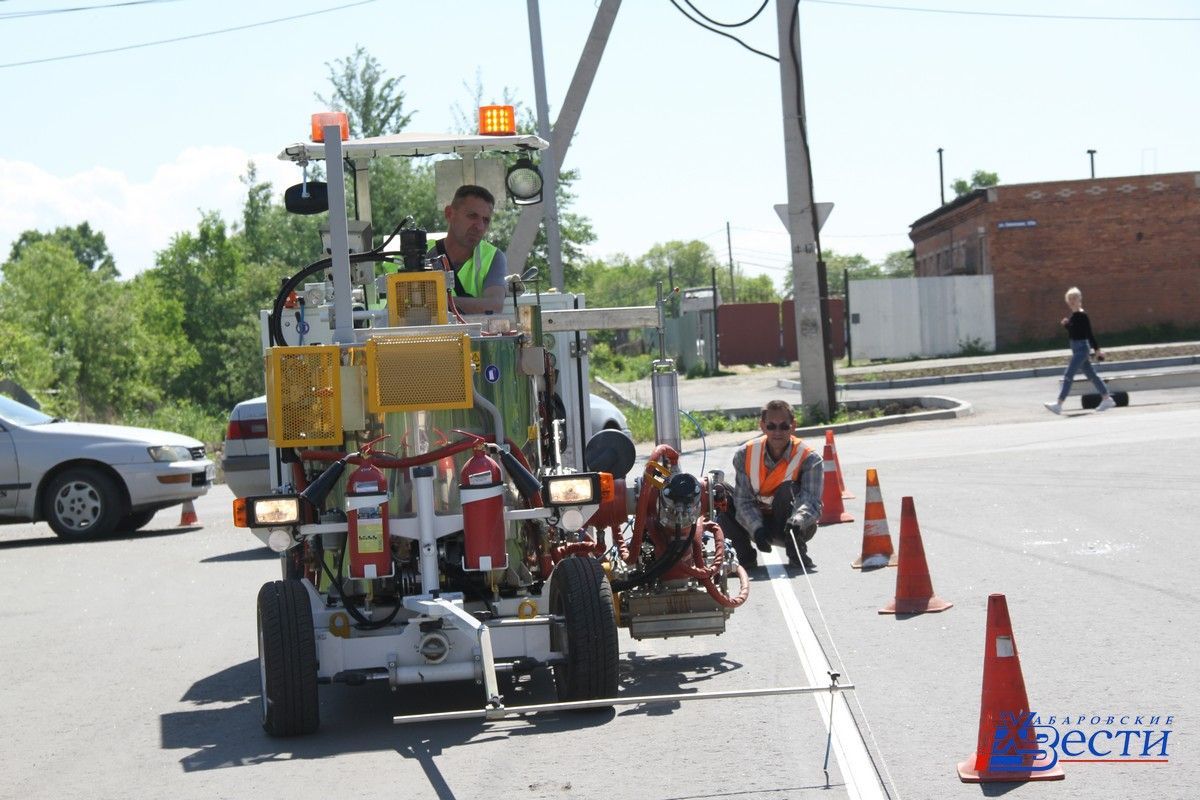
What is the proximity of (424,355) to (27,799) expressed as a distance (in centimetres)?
243

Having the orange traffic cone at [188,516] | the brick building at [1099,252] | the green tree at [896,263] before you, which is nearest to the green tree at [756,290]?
the green tree at [896,263]

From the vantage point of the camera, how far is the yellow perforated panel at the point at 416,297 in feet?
24.8

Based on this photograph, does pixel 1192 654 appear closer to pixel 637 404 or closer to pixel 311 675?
pixel 311 675

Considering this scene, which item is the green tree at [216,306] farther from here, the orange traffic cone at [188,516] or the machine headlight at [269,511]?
the machine headlight at [269,511]

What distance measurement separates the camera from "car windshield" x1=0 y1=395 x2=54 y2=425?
16750 millimetres

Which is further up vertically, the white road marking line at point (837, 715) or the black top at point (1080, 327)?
the black top at point (1080, 327)

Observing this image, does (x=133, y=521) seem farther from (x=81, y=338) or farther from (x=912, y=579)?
(x=81, y=338)

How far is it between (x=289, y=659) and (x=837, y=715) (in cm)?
235

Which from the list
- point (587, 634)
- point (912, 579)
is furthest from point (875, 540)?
point (587, 634)

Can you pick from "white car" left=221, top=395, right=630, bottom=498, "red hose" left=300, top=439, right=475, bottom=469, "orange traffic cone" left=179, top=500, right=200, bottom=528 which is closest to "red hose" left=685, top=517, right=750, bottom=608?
"red hose" left=300, top=439, right=475, bottom=469

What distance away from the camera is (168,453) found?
16.7 metres

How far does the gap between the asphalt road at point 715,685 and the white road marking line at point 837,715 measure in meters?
0.03

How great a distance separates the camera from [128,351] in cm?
6775

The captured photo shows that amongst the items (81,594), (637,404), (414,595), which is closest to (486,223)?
(414,595)
